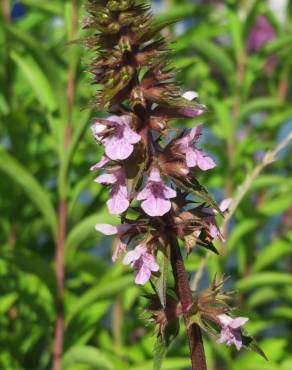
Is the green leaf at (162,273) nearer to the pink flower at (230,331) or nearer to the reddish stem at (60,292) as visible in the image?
the pink flower at (230,331)

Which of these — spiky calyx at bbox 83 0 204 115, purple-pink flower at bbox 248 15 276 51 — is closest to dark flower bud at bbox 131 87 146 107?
spiky calyx at bbox 83 0 204 115

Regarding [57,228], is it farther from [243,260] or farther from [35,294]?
[243,260]

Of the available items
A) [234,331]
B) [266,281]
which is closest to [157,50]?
[234,331]

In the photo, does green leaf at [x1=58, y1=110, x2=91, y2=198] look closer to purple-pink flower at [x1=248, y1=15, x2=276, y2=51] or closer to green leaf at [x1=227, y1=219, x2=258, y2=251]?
green leaf at [x1=227, y1=219, x2=258, y2=251]

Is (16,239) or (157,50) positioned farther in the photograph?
(16,239)

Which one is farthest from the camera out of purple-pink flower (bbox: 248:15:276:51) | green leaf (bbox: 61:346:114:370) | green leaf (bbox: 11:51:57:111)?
purple-pink flower (bbox: 248:15:276:51)

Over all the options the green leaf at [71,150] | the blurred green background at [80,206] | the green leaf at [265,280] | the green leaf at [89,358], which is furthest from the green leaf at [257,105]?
the green leaf at [89,358]
